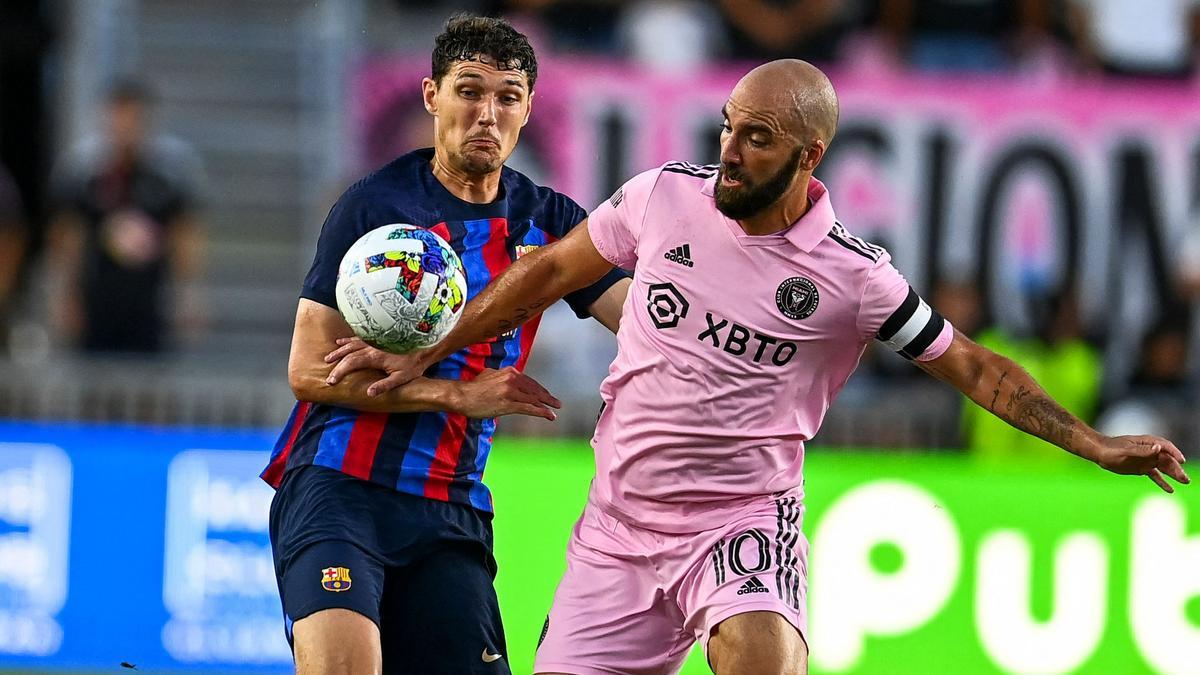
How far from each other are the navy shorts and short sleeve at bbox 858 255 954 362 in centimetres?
148

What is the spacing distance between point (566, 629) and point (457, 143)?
5.30ft

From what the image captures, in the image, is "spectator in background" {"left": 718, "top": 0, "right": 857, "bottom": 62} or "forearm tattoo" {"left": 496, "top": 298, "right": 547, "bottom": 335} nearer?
"forearm tattoo" {"left": 496, "top": 298, "right": 547, "bottom": 335}

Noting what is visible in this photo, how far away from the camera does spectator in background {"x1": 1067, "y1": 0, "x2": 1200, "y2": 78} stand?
15.3m

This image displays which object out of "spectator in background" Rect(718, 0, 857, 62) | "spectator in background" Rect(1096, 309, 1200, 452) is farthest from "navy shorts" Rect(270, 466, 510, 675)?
"spectator in background" Rect(718, 0, 857, 62)

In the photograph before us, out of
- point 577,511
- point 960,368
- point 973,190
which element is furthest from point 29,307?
point 960,368

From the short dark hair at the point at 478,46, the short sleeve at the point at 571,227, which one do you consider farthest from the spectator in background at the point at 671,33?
the short dark hair at the point at 478,46

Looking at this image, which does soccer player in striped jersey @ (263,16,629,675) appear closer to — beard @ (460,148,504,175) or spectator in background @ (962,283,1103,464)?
beard @ (460,148,504,175)

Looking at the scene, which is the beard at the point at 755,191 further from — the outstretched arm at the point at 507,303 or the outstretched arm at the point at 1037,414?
the outstretched arm at the point at 1037,414

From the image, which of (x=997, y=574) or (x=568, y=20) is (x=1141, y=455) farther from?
(x=568, y=20)

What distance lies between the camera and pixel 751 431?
20.0 ft

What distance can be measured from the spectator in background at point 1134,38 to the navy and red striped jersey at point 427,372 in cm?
979

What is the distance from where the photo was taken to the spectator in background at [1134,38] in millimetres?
15297

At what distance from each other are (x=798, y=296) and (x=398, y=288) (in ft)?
4.12

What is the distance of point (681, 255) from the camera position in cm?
612
